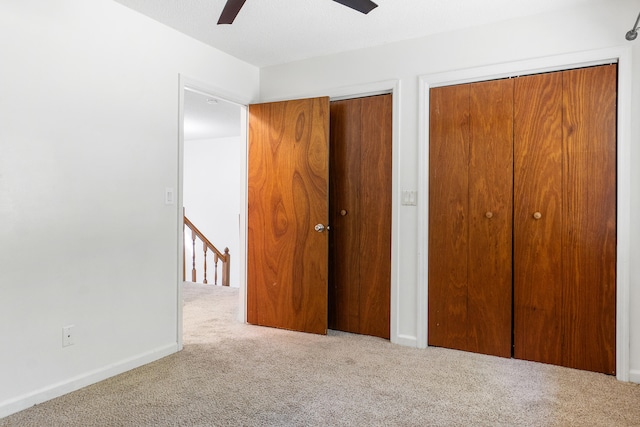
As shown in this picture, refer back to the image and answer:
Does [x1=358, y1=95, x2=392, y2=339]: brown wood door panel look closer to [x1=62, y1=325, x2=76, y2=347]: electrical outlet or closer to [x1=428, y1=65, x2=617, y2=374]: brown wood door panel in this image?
[x1=428, y1=65, x2=617, y2=374]: brown wood door panel

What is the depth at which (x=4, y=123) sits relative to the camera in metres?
2.03

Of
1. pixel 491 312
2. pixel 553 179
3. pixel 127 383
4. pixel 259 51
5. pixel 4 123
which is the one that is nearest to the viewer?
pixel 4 123

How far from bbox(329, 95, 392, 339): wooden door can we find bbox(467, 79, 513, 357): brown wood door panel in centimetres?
61

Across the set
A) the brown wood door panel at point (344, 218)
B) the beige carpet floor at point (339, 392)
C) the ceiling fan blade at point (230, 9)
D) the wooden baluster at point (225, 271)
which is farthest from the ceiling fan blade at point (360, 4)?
the wooden baluster at point (225, 271)

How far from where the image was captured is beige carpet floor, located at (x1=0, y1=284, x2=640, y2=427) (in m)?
1.99

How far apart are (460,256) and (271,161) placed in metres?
1.66

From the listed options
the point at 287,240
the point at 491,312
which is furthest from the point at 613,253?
the point at 287,240

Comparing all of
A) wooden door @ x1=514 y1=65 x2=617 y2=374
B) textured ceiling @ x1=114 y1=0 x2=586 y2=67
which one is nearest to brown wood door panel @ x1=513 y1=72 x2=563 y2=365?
wooden door @ x1=514 y1=65 x2=617 y2=374

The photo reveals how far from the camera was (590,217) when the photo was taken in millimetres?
2549

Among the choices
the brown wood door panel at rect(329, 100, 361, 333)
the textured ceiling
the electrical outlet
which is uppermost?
the textured ceiling

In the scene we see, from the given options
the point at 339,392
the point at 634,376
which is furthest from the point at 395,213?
the point at 634,376

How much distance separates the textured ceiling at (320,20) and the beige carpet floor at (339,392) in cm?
221

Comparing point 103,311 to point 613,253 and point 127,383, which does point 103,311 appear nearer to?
point 127,383

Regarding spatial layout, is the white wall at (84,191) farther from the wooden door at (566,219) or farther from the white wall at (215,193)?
the white wall at (215,193)
